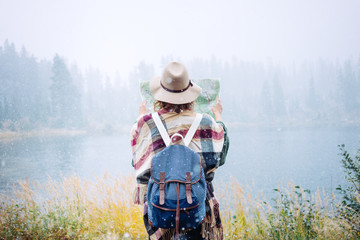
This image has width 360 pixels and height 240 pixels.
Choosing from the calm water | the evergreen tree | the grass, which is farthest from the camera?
the evergreen tree

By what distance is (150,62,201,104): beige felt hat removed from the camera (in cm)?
152

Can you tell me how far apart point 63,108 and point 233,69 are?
170 feet

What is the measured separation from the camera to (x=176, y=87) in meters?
1.54

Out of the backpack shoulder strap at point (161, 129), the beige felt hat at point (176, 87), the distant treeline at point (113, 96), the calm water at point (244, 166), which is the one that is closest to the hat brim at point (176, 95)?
the beige felt hat at point (176, 87)

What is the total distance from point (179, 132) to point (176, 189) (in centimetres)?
38

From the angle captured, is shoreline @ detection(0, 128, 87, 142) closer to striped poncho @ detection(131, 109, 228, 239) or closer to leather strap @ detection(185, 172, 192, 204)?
striped poncho @ detection(131, 109, 228, 239)

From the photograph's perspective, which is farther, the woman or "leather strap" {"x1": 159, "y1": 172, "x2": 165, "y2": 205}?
the woman

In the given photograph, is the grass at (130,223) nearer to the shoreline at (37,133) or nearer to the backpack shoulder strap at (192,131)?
the backpack shoulder strap at (192,131)

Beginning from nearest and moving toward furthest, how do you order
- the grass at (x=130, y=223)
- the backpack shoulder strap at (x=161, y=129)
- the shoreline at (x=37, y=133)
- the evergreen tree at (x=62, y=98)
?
the backpack shoulder strap at (x=161, y=129)
the grass at (x=130, y=223)
the shoreline at (x=37, y=133)
the evergreen tree at (x=62, y=98)

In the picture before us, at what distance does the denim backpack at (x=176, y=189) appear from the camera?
1.25 m

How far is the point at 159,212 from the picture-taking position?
49.9 inches

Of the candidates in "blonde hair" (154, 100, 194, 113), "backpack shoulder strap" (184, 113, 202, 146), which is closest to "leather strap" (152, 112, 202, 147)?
"backpack shoulder strap" (184, 113, 202, 146)

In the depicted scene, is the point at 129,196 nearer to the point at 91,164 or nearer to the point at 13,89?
the point at 91,164

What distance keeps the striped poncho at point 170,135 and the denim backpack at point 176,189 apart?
0.47 feet
